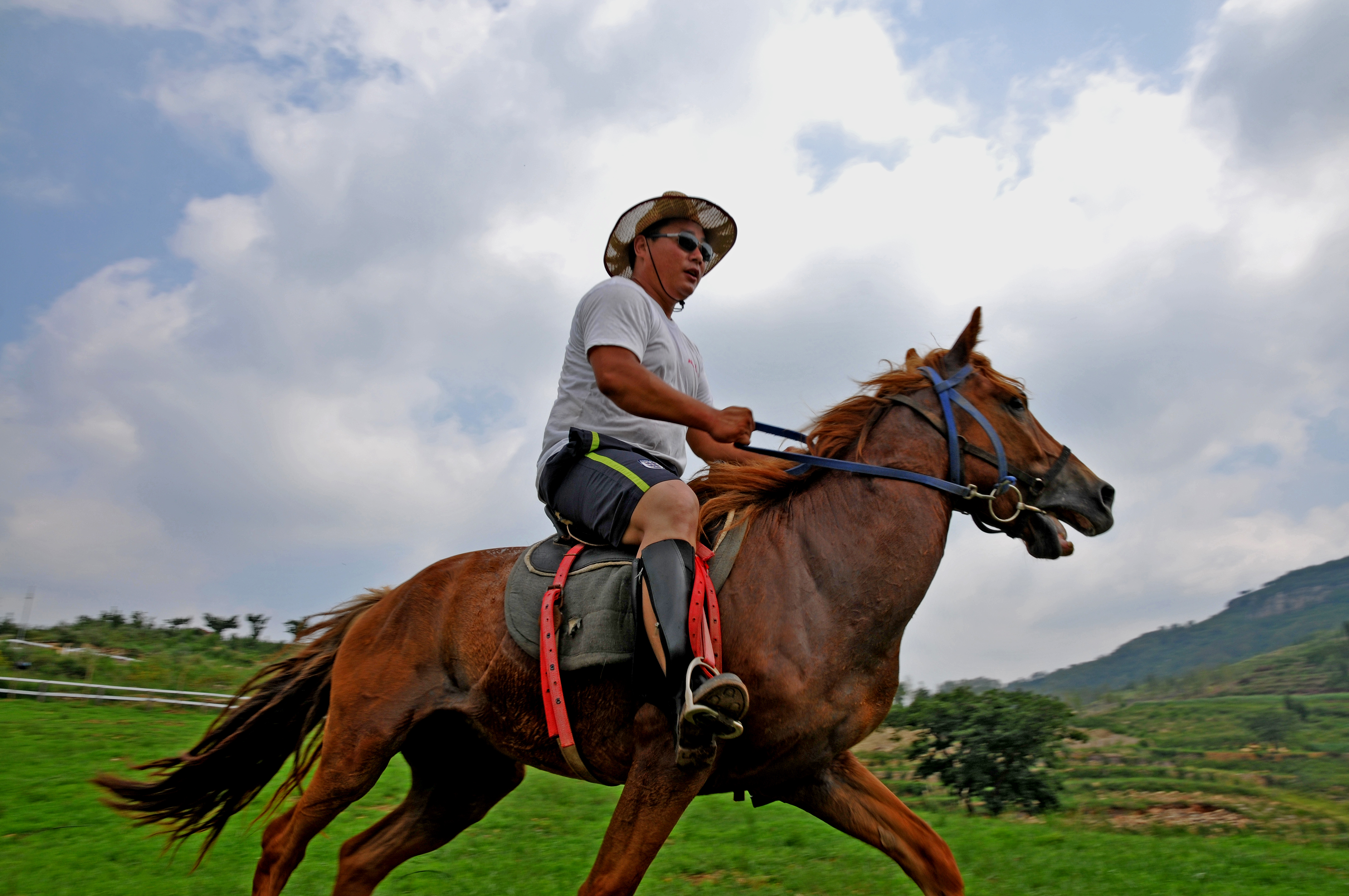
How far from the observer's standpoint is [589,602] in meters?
3.64

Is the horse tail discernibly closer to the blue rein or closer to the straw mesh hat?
the straw mesh hat

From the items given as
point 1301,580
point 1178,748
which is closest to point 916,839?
point 1178,748

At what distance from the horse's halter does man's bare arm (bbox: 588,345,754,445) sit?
23cm

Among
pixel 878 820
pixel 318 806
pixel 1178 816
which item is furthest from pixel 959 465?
pixel 1178 816

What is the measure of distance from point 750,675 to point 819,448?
3.79ft

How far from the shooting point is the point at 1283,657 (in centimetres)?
1563

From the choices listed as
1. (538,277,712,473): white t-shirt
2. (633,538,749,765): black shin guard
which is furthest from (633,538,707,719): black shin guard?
(538,277,712,473): white t-shirt

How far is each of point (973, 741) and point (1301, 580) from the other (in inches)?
685

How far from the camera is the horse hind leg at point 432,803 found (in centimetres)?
444

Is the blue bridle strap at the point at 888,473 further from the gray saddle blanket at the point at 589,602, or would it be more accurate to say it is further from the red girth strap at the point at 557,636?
the red girth strap at the point at 557,636

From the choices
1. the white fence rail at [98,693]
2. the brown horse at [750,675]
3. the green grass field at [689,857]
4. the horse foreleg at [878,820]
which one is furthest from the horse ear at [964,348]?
the white fence rail at [98,693]

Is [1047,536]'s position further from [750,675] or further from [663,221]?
[663,221]

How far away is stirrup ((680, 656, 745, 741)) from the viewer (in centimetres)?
287

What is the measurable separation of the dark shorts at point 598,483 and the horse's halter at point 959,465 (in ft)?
1.58
